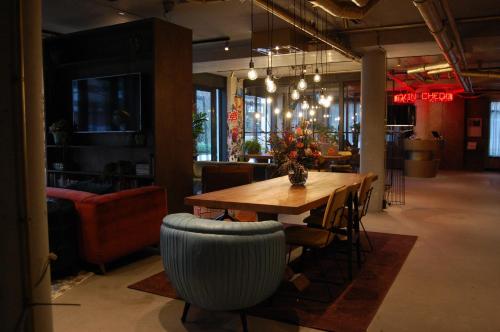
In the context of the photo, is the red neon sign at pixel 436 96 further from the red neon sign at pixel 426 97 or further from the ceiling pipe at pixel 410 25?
the ceiling pipe at pixel 410 25

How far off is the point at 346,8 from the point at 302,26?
1.04 meters

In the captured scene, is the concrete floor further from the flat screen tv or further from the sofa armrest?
the flat screen tv

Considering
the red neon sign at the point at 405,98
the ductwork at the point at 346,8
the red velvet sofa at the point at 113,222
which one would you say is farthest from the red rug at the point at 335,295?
the red neon sign at the point at 405,98

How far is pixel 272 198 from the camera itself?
3.79 metres

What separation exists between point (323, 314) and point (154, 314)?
1249 mm

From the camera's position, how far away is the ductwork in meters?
4.59

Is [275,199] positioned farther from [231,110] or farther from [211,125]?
[231,110]

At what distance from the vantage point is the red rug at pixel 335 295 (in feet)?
10.7

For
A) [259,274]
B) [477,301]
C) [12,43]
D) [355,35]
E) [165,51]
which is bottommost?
[477,301]

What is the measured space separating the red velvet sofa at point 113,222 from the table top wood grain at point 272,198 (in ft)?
3.02

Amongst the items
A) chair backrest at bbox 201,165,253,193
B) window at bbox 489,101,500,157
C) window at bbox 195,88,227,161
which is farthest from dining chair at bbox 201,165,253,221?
window at bbox 489,101,500,157

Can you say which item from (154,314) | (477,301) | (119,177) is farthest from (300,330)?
(119,177)

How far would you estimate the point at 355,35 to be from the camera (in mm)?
7266

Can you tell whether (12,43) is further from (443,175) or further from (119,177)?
(443,175)
